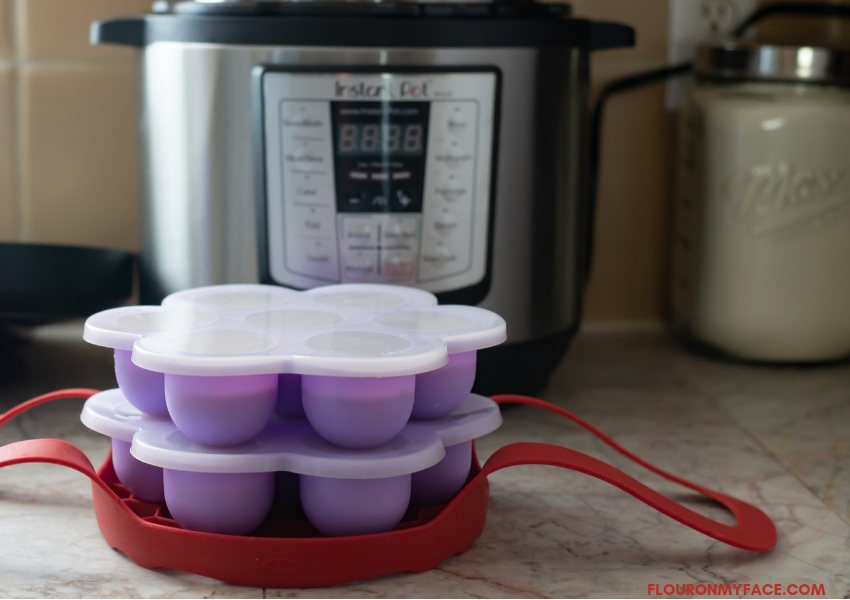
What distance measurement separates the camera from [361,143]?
593mm

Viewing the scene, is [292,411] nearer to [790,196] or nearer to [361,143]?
[361,143]

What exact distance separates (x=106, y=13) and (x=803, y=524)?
0.60 m

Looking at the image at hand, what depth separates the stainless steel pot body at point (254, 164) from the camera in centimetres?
59

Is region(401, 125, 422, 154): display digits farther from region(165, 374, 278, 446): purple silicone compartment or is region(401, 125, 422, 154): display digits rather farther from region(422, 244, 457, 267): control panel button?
region(165, 374, 278, 446): purple silicone compartment

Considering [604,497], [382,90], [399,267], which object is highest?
[382,90]

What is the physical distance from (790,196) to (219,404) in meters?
0.50

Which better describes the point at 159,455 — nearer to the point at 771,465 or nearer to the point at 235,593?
the point at 235,593

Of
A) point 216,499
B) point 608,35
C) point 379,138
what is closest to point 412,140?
point 379,138

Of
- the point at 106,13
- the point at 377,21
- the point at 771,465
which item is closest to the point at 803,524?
the point at 771,465

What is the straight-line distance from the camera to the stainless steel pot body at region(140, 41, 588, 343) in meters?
0.59

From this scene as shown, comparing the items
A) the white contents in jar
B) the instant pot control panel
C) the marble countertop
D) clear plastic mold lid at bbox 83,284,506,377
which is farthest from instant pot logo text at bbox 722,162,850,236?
clear plastic mold lid at bbox 83,284,506,377

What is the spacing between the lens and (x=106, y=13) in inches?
30.6

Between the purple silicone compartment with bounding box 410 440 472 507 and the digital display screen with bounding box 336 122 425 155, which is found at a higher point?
the digital display screen with bounding box 336 122 425 155

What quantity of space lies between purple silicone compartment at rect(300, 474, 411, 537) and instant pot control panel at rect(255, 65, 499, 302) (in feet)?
0.67
